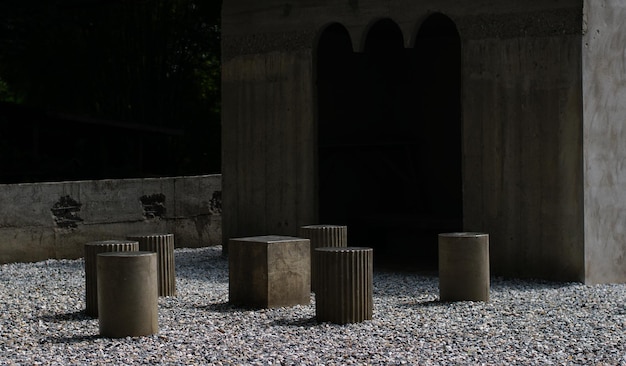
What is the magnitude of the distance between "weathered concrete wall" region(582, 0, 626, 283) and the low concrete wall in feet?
22.4

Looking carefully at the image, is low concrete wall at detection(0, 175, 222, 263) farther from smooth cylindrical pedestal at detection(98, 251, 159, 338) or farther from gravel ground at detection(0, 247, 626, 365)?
smooth cylindrical pedestal at detection(98, 251, 159, 338)

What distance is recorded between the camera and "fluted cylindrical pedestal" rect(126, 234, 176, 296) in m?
10.1

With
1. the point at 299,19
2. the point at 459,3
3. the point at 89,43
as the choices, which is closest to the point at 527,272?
the point at 459,3

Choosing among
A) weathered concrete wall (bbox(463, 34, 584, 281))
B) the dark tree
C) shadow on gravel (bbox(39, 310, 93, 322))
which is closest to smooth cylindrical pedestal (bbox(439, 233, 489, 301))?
weathered concrete wall (bbox(463, 34, 584, 281))

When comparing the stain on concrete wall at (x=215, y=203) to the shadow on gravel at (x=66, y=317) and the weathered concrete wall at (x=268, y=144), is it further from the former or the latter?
the shadow on gravel at (x=66, y=317)

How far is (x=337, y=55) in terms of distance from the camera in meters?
15.0

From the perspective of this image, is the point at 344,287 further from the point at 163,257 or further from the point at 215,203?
the point at 215,203

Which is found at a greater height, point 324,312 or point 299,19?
point 299,19

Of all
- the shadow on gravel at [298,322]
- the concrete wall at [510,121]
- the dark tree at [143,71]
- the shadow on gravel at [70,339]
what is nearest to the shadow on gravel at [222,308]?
the shadow on gravel at [298,322]

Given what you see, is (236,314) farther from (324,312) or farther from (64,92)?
(64,92)

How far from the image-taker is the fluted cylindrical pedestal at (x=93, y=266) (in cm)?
898

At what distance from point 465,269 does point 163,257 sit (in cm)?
298

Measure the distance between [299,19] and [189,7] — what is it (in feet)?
52.4

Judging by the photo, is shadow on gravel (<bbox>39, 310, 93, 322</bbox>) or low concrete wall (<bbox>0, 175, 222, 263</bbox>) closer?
shadow on gravel (<bbox>39, 310, 93, 322</bbox>)
